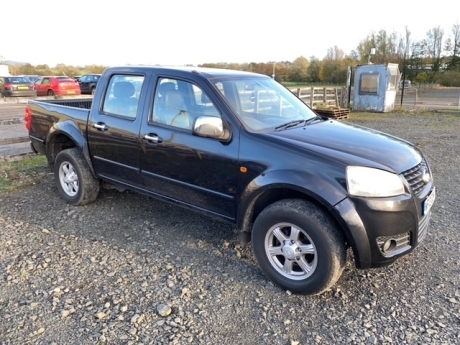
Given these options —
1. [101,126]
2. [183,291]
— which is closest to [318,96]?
[101,126]

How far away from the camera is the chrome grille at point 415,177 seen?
305cm

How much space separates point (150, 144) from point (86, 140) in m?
1.21

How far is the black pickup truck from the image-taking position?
290cm

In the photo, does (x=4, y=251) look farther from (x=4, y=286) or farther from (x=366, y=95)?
(x=366, y=95)

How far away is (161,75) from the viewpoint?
4.00 metres

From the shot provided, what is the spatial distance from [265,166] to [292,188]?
1.00 feet

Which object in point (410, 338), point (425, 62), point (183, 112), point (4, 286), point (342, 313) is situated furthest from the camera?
point (425, 62)

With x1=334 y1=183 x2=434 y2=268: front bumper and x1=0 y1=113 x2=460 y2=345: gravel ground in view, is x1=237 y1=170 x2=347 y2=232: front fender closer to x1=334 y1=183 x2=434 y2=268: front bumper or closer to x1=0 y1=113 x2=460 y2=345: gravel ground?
x1=334 y1=183 x2=434 y2=268: front bumper

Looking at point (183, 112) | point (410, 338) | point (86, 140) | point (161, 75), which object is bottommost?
point (410, 338)

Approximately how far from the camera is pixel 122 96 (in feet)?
14.3

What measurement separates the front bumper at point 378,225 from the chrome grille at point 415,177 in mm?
115

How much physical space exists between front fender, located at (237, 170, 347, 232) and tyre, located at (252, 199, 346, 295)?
0.13m

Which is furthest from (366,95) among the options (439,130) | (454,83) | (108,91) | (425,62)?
(425,62)

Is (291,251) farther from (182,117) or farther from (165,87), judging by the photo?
(165,87)
